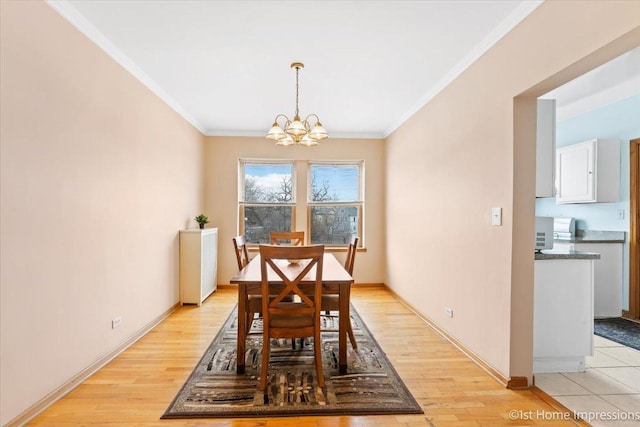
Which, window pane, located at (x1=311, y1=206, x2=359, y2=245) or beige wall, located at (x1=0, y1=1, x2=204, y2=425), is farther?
window pane, located at (x1=311, y1=206, x2=359, y2=245)

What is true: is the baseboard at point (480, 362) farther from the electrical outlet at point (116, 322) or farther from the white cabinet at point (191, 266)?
the electrical outlet at point (116, 322)

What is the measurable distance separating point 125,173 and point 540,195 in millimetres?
3390

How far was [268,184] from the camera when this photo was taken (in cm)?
538

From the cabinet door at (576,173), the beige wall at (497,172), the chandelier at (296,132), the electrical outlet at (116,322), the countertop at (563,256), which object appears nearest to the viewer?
the beige wall at (497,172)

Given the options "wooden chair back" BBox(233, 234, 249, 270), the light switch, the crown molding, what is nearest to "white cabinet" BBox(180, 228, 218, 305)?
"wooden chair back" BBox(233, 234, 249, 270)

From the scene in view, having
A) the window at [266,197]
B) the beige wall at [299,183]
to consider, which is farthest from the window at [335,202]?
the window at [266,197]

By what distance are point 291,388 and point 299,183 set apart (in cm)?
354

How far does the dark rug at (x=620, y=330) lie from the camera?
3.04 metres

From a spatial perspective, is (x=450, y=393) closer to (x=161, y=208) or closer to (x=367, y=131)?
(x=161, y=208)

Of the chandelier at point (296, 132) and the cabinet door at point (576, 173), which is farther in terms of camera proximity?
the cabinet door at point (576, 173)

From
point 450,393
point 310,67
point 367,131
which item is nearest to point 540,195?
point 450,393

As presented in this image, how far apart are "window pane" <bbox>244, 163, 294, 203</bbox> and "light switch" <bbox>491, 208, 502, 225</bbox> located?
135 inches

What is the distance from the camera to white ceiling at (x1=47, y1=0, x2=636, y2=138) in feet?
7.02

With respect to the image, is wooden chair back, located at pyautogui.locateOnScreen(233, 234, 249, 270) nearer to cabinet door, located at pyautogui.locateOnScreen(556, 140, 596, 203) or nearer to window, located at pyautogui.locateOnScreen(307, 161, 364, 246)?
window, located at pyautogui.locateOnScreen(307, 161, 364, 246)
